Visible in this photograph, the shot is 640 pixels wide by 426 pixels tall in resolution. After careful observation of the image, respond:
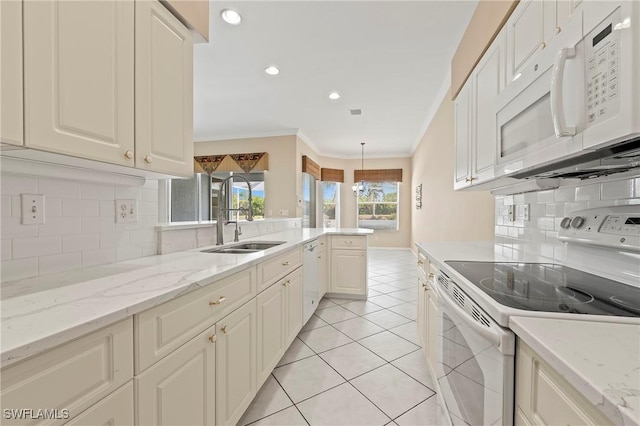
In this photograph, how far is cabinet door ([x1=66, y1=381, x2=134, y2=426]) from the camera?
646 millimetres

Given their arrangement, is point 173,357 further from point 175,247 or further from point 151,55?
point 151,55

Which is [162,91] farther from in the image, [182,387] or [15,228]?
[182,387]

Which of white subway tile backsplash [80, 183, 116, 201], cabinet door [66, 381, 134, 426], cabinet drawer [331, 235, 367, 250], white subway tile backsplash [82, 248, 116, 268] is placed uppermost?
white subway tile backsplash [80, 183, 116, 201]

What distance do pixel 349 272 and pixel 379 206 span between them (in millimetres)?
4550

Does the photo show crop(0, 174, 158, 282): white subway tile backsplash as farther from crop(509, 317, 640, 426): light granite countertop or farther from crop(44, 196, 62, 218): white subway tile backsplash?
crop(509, 317, 640, 426): light granite countertop

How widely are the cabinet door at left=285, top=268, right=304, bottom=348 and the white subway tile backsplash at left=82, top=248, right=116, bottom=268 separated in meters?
1.07

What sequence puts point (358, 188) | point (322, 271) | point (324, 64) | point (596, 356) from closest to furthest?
point (596, 356) < point (324, 64) < point (322, 271) < point (358, 188)

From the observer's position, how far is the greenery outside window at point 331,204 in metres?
7.45

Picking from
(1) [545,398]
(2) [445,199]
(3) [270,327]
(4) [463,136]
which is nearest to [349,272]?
(2) [445,199]

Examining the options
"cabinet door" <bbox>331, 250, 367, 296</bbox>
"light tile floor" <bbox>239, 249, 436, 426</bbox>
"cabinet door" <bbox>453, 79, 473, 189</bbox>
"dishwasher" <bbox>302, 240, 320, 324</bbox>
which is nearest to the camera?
"light tile floor" <bbox>239, 249, 436, 426</bbox>

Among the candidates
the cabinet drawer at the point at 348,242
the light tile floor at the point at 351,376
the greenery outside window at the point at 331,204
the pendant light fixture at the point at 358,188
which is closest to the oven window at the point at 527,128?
the light tile floor at the point at 351,376

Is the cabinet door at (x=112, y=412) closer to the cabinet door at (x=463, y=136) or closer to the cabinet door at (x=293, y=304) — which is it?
the cabinet door at (x=293, y=304)

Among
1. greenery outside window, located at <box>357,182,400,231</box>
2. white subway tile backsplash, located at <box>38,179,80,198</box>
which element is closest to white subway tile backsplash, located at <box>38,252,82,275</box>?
white subway tile backsplash, located at <box>38,179,80,198</box>

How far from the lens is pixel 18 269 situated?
98 cm
